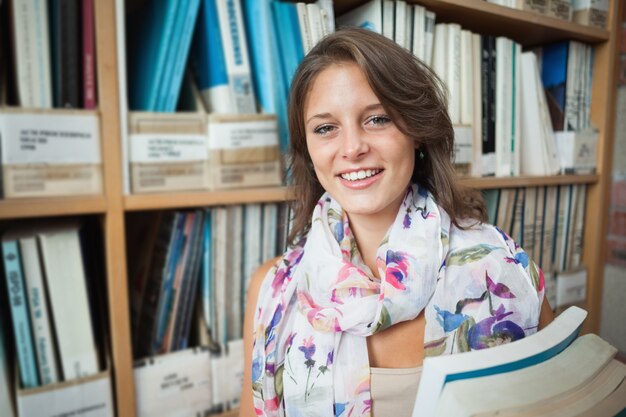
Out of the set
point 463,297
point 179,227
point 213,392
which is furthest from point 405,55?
point 213,392

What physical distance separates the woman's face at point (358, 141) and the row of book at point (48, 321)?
503 mm

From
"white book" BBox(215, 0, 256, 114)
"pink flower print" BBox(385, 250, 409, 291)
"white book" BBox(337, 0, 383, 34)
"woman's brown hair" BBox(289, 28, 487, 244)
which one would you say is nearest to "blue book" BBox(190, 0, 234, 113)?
"white book" BBox(215, 0, 256, 114)

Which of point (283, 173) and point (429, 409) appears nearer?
point (429, 409)

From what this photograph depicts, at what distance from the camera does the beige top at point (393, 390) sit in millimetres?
754

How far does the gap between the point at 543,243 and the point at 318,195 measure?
32.9 inches

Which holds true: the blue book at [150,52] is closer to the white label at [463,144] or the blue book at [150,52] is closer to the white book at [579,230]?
the white label at [463,144]

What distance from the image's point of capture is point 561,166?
1369 millimetres

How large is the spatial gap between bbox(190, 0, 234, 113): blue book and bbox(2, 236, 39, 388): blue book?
456 mm

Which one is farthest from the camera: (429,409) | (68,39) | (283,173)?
(283,173)

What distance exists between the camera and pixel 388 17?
1.01 m

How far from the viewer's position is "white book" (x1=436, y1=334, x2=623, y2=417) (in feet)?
1.12

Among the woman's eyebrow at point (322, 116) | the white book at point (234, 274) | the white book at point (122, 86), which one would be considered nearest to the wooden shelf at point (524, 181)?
the woman's eyebrow at point (322, 116)

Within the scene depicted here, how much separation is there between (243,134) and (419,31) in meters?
0.55

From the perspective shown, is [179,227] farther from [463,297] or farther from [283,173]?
[463,297]
